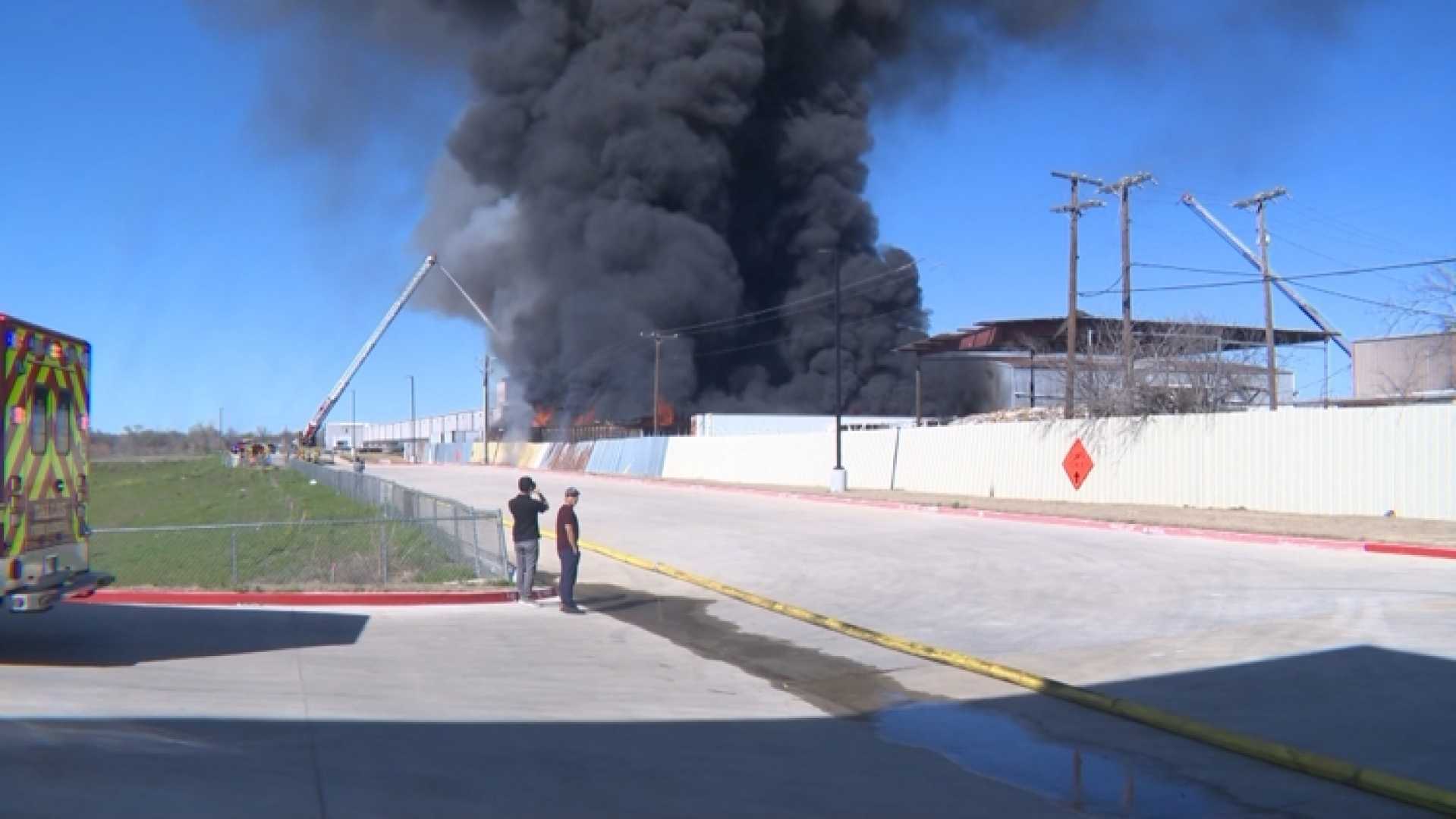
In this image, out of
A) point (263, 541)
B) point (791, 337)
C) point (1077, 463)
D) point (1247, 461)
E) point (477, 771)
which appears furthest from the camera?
point (791, 337)

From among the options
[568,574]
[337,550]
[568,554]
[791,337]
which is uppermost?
[791,337]

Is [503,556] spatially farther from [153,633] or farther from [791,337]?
[791,337]

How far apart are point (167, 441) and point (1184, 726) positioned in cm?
18214

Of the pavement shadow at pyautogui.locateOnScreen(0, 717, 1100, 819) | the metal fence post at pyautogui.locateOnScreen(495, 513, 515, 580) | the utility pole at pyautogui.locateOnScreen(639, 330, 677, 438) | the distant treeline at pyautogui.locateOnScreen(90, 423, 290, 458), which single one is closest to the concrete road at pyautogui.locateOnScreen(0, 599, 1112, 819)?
the pavement shadow at pyautogui.locateOnScreen(0, 717, 1100, 819)

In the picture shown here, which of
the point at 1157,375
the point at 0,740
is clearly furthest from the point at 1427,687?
the point at 1157,375

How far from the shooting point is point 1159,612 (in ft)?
42.5

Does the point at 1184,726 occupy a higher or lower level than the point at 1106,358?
lower

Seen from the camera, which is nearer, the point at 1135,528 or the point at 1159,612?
the point at 1159,612

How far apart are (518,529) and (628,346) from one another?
52.8 metres

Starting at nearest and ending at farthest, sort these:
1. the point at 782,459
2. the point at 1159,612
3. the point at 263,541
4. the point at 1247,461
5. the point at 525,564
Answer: the point at 1159,612, the point at 525,564, the point at 1247,461, the point at 263,541, the point at 782,459

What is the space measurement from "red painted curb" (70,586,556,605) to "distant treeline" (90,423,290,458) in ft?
472

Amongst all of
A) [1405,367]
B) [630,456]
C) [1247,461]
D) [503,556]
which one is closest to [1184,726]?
[503,556]

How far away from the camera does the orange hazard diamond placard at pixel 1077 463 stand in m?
31.1

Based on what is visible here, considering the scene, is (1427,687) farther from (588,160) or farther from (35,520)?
(588,160)
